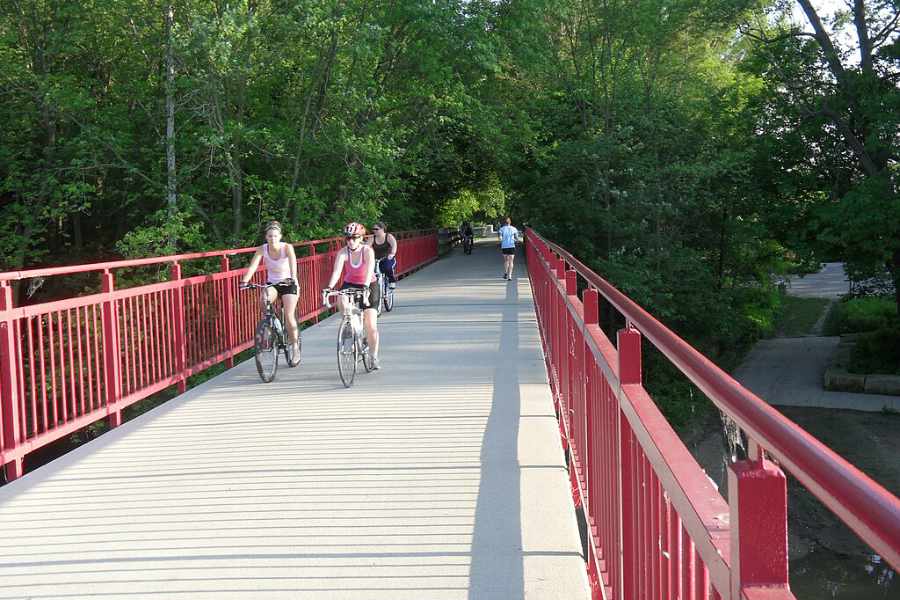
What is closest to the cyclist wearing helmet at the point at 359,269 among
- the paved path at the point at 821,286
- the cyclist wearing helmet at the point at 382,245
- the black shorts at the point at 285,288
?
the black shorts at the point at 285,288

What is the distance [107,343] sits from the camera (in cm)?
811

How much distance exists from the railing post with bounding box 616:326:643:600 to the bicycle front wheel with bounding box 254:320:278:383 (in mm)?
7039

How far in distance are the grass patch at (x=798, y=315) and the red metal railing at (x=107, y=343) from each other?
31.4 m

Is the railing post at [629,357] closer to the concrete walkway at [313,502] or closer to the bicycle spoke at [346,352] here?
the concrete walkway at [313,502]

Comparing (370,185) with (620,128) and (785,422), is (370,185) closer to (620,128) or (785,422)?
(620,128)

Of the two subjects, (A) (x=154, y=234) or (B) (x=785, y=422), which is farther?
(A) (x=154, y=234)

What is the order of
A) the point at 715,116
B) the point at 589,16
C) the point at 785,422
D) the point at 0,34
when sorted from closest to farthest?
the point at 785,422 → the point at 0,34 → the point at 715,116 → the point at 589,16

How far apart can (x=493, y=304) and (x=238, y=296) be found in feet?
25.3

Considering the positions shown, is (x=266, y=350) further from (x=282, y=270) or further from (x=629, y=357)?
(x=629, y=357)

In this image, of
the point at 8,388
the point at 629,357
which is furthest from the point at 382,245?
the point at 629,357

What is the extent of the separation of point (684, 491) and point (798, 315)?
45.3 metres

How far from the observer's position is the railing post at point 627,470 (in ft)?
10.3

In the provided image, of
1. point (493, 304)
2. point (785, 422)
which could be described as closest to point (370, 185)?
point (493, 304)

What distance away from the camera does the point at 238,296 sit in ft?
39.3
